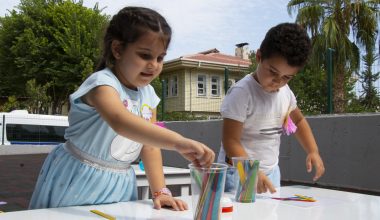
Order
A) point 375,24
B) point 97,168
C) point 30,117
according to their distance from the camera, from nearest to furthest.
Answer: point 97,168
point 30,117
point 375,24

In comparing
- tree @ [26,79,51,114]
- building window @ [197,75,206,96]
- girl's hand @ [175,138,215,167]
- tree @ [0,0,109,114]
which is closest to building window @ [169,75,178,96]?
building window @ [197,75,206,96]

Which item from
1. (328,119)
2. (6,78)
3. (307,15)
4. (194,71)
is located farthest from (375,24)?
(6,78)

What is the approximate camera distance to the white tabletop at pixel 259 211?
132cm

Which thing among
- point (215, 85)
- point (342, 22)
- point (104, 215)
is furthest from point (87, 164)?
point (215, 85)

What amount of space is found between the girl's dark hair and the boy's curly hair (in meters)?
0.57

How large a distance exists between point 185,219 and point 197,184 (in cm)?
21

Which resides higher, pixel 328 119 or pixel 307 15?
pixel 307 15

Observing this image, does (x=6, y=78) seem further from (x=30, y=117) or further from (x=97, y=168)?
(x=97, y=168)

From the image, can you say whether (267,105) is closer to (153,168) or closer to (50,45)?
(153,168)

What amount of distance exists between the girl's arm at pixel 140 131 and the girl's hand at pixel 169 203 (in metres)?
0.31

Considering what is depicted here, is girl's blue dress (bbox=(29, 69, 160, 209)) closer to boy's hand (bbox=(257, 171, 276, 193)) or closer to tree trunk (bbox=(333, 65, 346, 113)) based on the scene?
boy's hand (bbox=(257, 171, 276, 193))

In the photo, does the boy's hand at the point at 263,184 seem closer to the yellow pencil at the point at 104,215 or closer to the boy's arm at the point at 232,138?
the boy's arm at the point at 232,138

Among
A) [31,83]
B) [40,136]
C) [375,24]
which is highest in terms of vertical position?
[375,24]

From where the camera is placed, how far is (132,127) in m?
1.24
